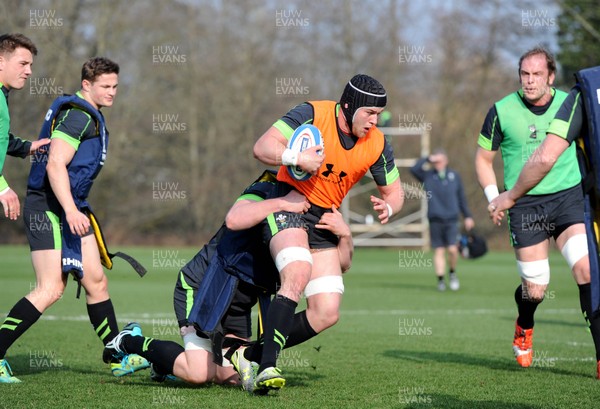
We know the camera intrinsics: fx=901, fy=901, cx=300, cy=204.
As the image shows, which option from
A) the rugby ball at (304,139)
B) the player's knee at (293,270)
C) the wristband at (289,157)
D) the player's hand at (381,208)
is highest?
the rugby ball at (304,139)

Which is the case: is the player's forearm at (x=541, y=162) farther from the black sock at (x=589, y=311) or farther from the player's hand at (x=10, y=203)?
the player's hand at (x=10, y=203)

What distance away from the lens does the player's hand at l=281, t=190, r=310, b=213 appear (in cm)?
620

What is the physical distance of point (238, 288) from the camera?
21.3 ft

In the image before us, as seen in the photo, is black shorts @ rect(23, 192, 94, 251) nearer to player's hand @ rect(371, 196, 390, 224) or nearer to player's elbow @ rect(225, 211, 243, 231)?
player's elbow @ rect(225, 211, 243, 231)

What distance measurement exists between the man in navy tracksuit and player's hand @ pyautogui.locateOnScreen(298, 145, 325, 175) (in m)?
12.1

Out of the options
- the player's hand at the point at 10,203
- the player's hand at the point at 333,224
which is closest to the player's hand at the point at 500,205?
the player's hand at the point at 333,224

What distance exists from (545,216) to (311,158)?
2.72 metres

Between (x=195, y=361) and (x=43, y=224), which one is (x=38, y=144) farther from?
(x=195, y=361)

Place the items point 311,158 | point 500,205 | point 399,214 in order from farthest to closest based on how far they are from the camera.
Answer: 1. point 399,214
2. point 311,158
3. point 500,205

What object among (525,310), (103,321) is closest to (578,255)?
(525,310)

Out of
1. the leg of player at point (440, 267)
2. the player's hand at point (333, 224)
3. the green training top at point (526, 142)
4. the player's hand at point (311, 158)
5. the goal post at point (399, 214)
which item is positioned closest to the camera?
the player's hand at point (311, 158)

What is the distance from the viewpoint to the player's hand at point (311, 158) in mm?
5863

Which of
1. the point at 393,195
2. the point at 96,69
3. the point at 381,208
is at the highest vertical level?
the point at 96,69

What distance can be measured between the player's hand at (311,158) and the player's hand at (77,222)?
192 cm
